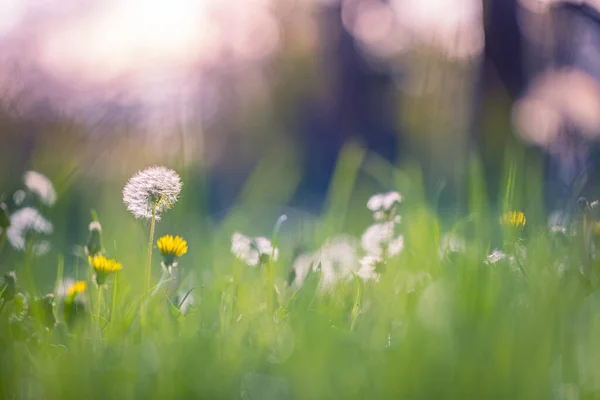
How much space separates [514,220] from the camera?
52.9 inches

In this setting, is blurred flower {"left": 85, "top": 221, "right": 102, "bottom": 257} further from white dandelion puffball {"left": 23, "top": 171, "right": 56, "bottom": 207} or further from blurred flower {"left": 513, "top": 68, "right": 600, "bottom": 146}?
blurred flower {"left": 513, "top": 68, "right": 600, "bottom": 146}

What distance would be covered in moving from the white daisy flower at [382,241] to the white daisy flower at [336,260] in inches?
2.3

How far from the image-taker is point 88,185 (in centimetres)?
208

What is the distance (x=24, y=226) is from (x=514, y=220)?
1.23 m

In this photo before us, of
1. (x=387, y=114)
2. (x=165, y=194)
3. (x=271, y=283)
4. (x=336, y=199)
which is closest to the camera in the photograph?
(x=271, y=283)

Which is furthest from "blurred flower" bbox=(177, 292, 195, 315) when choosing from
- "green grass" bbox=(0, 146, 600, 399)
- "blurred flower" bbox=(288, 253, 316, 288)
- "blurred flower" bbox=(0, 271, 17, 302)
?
"blurred flower" bbox=(0, 271, 17, 302)

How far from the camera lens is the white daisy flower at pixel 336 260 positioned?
5.18 ft

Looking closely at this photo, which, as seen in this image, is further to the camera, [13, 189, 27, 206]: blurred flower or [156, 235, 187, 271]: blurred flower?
[13, 189, 27, 206]: blurred flower

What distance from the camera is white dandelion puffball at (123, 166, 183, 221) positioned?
148 cm

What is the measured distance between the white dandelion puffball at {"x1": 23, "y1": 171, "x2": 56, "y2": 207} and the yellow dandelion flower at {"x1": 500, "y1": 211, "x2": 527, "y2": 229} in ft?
3.54

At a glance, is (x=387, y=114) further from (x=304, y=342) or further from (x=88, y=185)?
(x=304, y=342)

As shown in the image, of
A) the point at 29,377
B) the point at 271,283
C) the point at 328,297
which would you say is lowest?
the point at 328,297

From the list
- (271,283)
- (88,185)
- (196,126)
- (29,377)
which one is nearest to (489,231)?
(271,283)

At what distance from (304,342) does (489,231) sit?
79 centimetres
